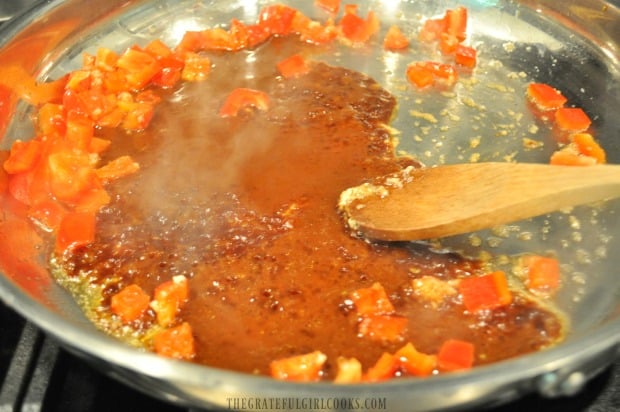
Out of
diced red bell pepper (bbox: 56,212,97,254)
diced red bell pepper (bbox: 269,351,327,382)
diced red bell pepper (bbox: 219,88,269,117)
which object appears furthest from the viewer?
diced red bell pepper (bbox: 219,88,269,117)

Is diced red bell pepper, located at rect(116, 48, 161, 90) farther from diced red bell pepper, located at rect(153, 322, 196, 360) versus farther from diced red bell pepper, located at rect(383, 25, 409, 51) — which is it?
diced red bell pepper, located at rect(153, 322, 196, 360)

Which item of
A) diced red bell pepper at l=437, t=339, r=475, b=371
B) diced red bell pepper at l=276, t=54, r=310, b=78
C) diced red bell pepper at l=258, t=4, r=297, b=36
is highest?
diced red bell pepper at l=258, t=4, r=297, b=36

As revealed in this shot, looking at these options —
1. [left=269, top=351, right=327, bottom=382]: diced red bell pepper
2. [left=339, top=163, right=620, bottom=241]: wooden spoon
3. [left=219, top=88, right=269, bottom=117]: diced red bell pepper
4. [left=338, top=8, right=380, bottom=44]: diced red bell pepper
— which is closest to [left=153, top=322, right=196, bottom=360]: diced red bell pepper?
[left=269, top=351, right=327, bottom=382]: diced red bell pepper

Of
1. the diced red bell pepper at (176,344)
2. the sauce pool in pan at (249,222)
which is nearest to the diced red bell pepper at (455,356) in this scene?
the sauce pool in pan at (249,222)

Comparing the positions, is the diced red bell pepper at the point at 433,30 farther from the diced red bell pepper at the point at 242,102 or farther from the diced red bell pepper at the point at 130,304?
the diced red bell pepper at the point at 130,304

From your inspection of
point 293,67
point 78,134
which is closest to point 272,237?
point 78,134
